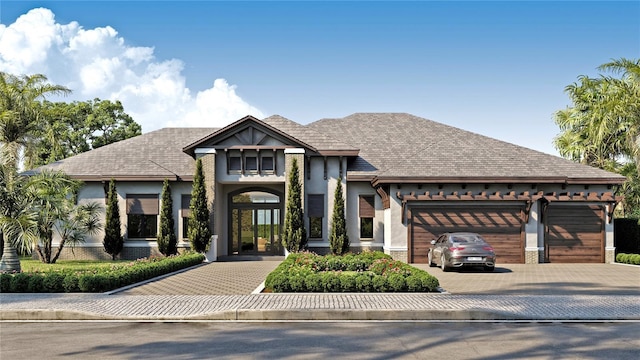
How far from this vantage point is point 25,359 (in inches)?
308

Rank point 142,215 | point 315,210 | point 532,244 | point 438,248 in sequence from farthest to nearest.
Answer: point 142,215 < point 315,210 < point 532,244 < point 438,248

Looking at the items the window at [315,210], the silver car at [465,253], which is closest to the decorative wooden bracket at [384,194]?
the window at [315,210]

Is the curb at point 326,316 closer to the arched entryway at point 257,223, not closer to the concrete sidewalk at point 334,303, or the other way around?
the concrete sidewalk at point 334,303

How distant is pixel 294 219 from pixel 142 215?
8.15 m

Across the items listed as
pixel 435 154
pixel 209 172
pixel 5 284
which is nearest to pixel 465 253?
pixel 435 154

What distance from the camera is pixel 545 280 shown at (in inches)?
717

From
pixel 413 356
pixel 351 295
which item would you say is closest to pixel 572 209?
pixel 351 295

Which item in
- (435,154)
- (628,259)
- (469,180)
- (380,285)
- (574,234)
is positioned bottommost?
(628,259)

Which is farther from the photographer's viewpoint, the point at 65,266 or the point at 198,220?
the point at 198,220

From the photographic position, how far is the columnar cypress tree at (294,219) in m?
26.3

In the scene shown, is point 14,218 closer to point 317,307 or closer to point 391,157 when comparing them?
point 317,307

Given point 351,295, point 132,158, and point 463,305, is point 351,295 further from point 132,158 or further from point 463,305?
point 132,158

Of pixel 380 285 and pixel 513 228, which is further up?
pixel 513 228

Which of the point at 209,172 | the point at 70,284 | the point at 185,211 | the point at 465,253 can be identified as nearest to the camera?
the point at 70,284
